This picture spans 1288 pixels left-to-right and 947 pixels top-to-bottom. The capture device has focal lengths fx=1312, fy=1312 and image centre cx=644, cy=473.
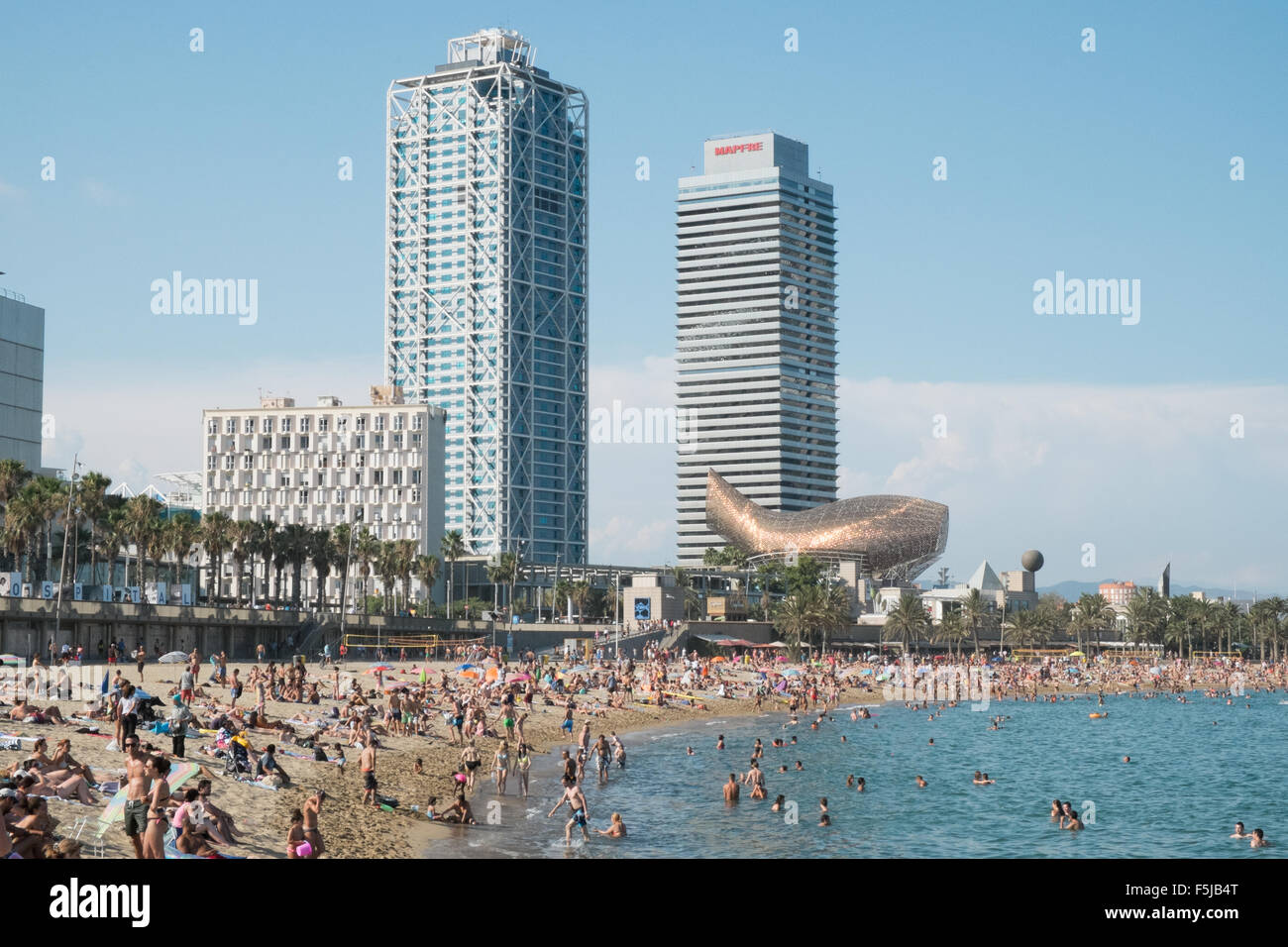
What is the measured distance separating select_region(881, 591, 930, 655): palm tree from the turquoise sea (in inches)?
2129

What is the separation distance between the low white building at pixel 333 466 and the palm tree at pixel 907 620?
196ft

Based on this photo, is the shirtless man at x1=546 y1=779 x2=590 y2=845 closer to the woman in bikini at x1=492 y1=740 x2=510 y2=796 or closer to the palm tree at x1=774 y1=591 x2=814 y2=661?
the woman in bikini at x1=492 y1=740 x2=510 y2=796

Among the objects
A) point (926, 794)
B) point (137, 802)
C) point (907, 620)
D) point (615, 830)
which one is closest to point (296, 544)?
point (907, 620)

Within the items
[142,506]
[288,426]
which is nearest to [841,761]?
[142,506]

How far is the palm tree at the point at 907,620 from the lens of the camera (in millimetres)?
124806

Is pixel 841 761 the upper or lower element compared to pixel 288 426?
lower

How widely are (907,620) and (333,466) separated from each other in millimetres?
72742

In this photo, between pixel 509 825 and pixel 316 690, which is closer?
pixel 509 825

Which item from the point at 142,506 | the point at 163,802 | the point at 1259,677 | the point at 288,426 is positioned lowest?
the point at 1259,677

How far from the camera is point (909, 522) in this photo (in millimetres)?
176875

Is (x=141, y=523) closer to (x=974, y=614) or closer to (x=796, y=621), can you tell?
(x=796, y=621)
